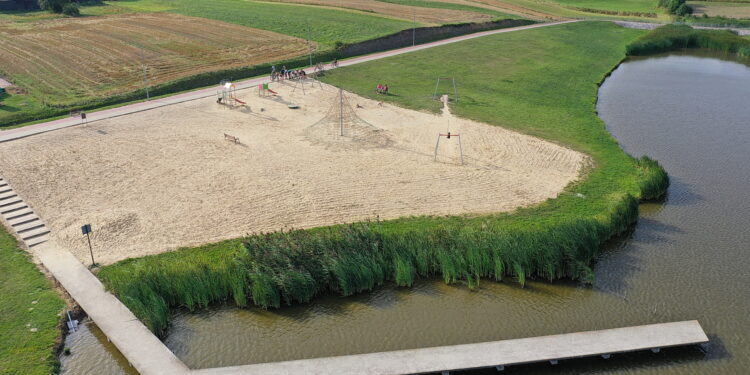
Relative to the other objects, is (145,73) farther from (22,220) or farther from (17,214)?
(22,220)

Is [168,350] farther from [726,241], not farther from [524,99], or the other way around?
[524,99]

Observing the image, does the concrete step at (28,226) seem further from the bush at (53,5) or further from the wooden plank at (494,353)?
the bush at (53,5)

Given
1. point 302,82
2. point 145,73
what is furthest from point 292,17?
point 145,73

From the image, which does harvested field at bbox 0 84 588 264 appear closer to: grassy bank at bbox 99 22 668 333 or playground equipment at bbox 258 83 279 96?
grassy bank at bbox 99 22 668 333

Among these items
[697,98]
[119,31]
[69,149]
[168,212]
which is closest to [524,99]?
[697,98]

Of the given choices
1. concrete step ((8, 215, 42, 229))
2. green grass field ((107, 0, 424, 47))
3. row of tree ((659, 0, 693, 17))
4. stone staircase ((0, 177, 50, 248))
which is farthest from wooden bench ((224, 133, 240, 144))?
row of tree ((659, 0, 693, 17))
